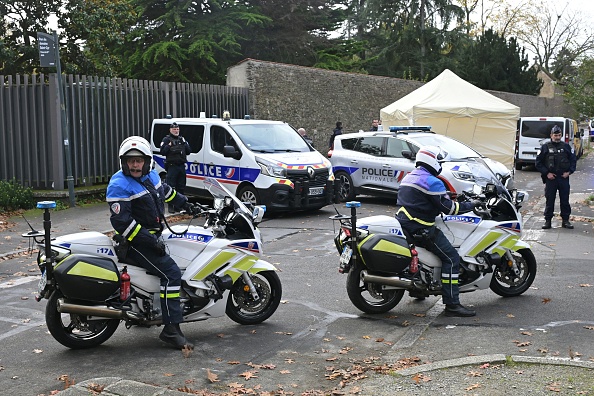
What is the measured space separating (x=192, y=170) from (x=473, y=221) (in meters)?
9.27

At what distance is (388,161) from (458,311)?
963 cm

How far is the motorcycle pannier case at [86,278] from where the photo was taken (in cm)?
615

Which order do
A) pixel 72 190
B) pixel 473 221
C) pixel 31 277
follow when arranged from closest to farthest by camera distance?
1. pixel 473 221
2. pixel 31 277
3. pixel 72 190

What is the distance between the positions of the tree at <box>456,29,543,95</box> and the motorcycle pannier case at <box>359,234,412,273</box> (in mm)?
41676

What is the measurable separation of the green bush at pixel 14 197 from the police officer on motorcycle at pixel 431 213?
1009cm

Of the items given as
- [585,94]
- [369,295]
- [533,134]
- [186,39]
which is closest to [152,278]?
[369,295]

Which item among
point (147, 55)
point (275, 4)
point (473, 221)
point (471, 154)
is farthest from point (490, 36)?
point (473, 221)

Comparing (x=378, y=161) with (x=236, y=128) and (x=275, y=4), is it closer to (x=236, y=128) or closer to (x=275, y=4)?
(x=236, y=128)

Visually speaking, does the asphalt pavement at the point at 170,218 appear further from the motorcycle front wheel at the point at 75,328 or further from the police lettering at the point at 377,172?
the police lettering at the point at 377,172

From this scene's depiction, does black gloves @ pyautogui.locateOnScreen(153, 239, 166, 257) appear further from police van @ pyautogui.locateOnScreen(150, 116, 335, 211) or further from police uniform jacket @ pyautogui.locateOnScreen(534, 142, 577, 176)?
police uniform jacket @ pyautogui.locateOnScreen(534, 142, 577, 176)

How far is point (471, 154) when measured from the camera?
680 inches

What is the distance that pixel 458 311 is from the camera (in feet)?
25.4

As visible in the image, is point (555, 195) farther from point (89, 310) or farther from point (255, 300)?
point (89, 310)

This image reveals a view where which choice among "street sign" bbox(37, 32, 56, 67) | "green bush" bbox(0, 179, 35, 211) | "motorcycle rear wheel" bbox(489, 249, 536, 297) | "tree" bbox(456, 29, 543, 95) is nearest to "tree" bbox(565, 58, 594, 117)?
"tree" bbox(456, 29, 543, 95)
